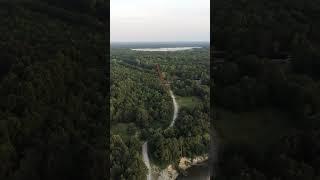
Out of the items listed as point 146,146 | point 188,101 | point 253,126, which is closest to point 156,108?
point 188,101

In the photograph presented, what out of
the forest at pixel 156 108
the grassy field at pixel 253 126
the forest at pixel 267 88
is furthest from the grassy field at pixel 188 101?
the grassy field at pixel 253 126

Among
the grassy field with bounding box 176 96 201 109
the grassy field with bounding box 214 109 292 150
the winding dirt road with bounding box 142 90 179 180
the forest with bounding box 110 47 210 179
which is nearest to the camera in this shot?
the grassy field with bounding box 214 109 292 150

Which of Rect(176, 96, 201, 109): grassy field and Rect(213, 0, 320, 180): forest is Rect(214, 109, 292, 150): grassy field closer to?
Rect(213, 0, 320, 180): forest

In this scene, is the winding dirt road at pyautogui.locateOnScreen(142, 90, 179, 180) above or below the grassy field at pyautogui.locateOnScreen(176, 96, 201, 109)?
below

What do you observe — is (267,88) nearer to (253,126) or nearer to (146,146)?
(253,126)
